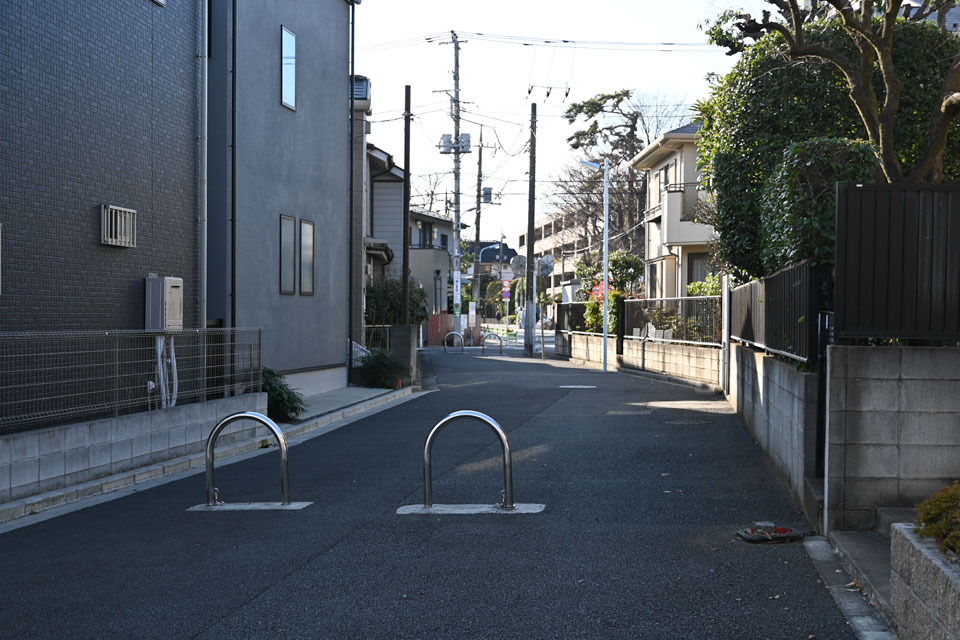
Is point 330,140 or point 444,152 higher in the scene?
point 444,152

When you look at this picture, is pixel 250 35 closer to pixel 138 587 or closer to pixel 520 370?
pixel 138 587

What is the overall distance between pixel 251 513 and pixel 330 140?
13674 millimetres

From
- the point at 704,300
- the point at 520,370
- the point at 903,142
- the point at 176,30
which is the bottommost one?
the point at 520,370

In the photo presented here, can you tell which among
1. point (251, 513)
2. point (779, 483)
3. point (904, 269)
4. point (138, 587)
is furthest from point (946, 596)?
point (251, 513)

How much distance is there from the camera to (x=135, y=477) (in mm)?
10055

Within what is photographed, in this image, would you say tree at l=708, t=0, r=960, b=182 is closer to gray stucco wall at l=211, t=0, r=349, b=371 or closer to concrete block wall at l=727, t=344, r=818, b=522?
concrete block wall at l=727, t=344, r=818, b=522

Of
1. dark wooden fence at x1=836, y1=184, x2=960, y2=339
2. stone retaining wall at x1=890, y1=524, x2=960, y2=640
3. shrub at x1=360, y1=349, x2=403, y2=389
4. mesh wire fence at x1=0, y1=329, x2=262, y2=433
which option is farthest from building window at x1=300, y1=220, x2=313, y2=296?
stone retaining wall at x1=890, y1=524, x2=960, y2=640

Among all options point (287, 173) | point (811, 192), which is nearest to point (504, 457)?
point (811, 192)

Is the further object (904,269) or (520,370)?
(520,370)

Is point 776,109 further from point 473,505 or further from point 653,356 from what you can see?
point 653,356

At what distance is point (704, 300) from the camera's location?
73.7 feet

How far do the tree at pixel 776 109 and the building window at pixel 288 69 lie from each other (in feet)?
26.9

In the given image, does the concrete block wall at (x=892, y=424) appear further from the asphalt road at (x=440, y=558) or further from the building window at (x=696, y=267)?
the building window at (x=696, y=267)

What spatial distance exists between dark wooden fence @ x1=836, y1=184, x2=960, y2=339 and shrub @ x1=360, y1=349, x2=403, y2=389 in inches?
618
